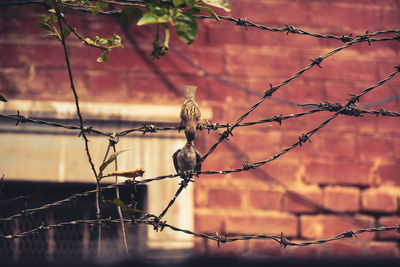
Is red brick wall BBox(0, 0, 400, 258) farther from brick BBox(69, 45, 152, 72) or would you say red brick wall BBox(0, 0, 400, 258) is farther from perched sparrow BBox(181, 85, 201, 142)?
perched sparrow BBox(181, 85, 201, 142)

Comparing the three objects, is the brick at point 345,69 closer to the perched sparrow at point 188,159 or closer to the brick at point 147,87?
the brick at point 147,87

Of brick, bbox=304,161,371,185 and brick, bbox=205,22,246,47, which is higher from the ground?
brick, bbox=205,22,246,47

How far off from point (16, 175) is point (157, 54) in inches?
49.8

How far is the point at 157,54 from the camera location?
1732mm

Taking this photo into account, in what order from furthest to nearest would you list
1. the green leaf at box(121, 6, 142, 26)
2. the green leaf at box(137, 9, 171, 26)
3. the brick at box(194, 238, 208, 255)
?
1. the brick at box(194, 238, 208, 255)
2. the green leaf at box(121, 6, 142, 26)
3. the green leaf at box(137, 9, 171, 26)

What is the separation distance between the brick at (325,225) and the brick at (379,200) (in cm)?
11

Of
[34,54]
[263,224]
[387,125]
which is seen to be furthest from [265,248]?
[34,54]

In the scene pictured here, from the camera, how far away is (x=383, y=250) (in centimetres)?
300

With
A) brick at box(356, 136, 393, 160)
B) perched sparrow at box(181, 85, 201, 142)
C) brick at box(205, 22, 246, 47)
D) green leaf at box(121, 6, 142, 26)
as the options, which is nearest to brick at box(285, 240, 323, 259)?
brick at box(356, 136, 393, 160)

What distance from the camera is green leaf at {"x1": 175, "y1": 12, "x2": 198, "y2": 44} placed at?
1.62 m

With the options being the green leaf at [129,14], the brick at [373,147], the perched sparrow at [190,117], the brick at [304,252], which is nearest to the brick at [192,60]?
the brick at [373,147]

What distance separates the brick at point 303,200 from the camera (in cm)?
296

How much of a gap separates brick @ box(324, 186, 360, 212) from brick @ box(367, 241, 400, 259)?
198mm

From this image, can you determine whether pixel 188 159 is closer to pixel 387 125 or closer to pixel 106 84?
pixel 106 84
